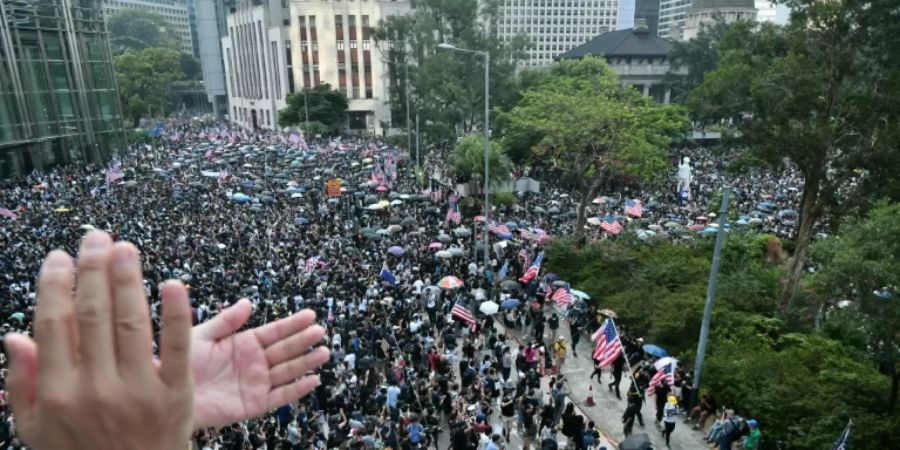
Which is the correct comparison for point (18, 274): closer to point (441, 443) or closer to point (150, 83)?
point (441, 443)

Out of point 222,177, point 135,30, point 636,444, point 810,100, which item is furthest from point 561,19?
point 636,444

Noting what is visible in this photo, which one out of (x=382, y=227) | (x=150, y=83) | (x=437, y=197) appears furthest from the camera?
(x=150, y=83)


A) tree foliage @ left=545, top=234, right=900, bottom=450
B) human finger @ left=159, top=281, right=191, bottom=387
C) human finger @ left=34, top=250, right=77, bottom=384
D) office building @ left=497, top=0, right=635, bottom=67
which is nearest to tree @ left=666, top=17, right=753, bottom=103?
tree foliage @ left=545, top=234, right=900, bottom=450

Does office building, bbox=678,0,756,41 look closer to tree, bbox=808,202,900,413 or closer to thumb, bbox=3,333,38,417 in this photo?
tree, bbox=808,202,900,413

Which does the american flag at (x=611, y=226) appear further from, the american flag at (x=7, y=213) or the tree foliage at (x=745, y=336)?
the american flag at (x=7, y=213)

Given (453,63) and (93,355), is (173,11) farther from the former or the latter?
(93,355)

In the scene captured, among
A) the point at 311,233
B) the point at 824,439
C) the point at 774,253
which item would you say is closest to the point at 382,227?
the point at 311,233

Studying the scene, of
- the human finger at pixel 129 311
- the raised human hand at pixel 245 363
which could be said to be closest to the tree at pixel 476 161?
the raised human hand at pixel 245 363
